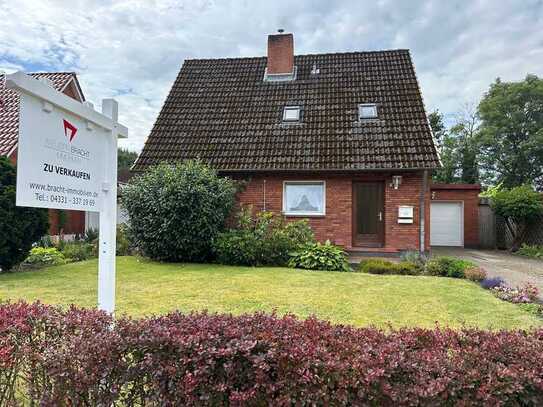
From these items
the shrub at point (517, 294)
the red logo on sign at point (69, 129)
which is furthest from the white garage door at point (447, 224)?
the red logo on sign at point (69, 129)

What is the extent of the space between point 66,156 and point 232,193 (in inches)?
367

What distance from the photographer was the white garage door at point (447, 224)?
1955cm

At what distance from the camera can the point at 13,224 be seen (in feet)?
31.6

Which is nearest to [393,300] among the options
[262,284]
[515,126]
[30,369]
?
[262,284]

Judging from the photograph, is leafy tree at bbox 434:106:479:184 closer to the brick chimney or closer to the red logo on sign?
Answer: the brick chimney

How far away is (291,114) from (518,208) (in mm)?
10188

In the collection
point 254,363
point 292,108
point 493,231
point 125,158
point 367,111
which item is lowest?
point 254,363

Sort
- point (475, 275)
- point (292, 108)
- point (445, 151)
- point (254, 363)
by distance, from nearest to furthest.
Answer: point (254, 363)
point (475, 275)
point (292, 108)
point (445, 151)

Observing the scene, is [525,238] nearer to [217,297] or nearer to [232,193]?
[232,193]

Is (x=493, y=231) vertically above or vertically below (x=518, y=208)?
below

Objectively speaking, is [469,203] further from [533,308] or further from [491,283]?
[533,308]

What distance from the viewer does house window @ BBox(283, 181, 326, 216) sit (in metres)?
13.3

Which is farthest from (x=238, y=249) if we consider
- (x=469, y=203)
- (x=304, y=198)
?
(x=469, y=203)

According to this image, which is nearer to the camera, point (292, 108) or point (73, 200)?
point (73, 200)
